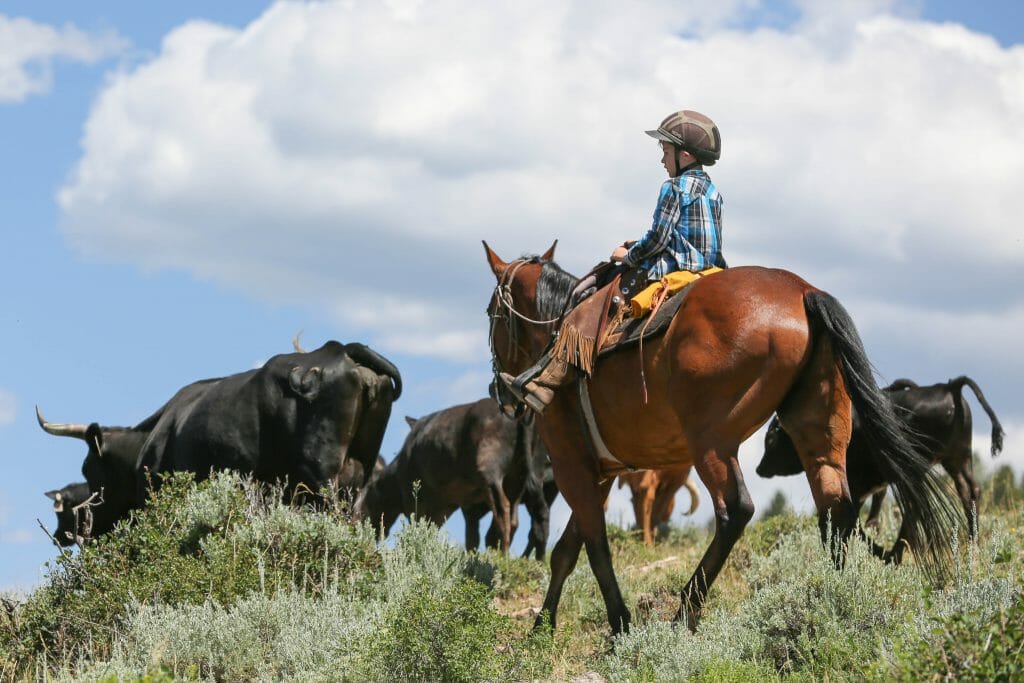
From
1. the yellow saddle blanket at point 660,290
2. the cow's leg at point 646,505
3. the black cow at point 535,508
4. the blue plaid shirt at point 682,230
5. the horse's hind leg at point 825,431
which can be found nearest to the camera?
the horse's hind leg at point 825,431

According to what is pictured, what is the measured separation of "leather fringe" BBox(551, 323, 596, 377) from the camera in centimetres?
925

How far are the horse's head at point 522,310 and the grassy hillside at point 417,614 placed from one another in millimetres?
1774

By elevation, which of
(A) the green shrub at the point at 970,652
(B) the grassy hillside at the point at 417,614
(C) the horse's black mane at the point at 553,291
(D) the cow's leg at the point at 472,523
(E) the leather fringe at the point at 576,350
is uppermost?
(C) the horse's black mane at the point at 553,291

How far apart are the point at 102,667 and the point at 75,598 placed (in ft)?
7.02

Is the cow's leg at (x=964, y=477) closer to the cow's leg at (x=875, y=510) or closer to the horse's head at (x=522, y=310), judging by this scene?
the cow's leg at (x=875, y=510)

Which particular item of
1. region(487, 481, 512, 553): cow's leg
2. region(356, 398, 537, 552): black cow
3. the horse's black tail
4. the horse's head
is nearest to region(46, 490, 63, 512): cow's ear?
region(356, 398, 537, 552): black cow

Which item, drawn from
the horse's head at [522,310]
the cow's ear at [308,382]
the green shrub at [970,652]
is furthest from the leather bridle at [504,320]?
the green shrub at [970,652]

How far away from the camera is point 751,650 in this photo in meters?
8.03

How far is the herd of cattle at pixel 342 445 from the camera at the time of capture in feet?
43.8

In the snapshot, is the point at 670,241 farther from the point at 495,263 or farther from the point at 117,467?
the point at 117,467

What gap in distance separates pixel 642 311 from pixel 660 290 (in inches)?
8.4

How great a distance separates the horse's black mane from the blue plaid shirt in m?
0.81

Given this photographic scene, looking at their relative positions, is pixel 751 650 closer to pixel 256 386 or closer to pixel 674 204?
pixel 674 204

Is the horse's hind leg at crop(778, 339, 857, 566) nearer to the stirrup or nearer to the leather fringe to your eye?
the leather fringe
